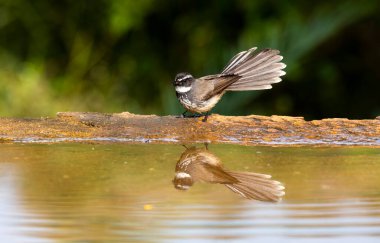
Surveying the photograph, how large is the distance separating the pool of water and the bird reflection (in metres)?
0.02

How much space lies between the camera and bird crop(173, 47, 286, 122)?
4.79 metres

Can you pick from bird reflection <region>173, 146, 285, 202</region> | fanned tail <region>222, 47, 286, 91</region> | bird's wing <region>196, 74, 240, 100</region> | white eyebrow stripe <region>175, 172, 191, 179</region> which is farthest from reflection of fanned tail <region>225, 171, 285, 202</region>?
fanned tail <region>222, 47, 286, 91</region>

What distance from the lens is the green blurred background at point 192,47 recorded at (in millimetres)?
6992

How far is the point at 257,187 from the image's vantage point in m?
3.02

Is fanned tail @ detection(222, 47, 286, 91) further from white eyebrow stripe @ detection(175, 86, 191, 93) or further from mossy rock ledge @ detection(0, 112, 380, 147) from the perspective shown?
mossy rock ledge @ detection(0, 112, 380, 147)

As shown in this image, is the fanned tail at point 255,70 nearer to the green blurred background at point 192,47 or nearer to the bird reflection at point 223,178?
the bird reflection at point 223,178

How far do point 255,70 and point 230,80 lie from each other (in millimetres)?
262

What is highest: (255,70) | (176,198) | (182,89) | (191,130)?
(255,70)

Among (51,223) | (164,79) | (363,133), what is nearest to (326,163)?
(363,133)

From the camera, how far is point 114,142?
13.9 feet

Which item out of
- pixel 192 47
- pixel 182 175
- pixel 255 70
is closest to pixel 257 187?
pixel 182 175

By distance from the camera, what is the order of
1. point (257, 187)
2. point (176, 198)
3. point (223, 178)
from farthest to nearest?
point (223, 178)
point (257, 187)
point (176, 198)

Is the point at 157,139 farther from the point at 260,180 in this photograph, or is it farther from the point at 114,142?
the point at 260,180

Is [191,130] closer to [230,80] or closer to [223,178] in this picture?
[230,80]
